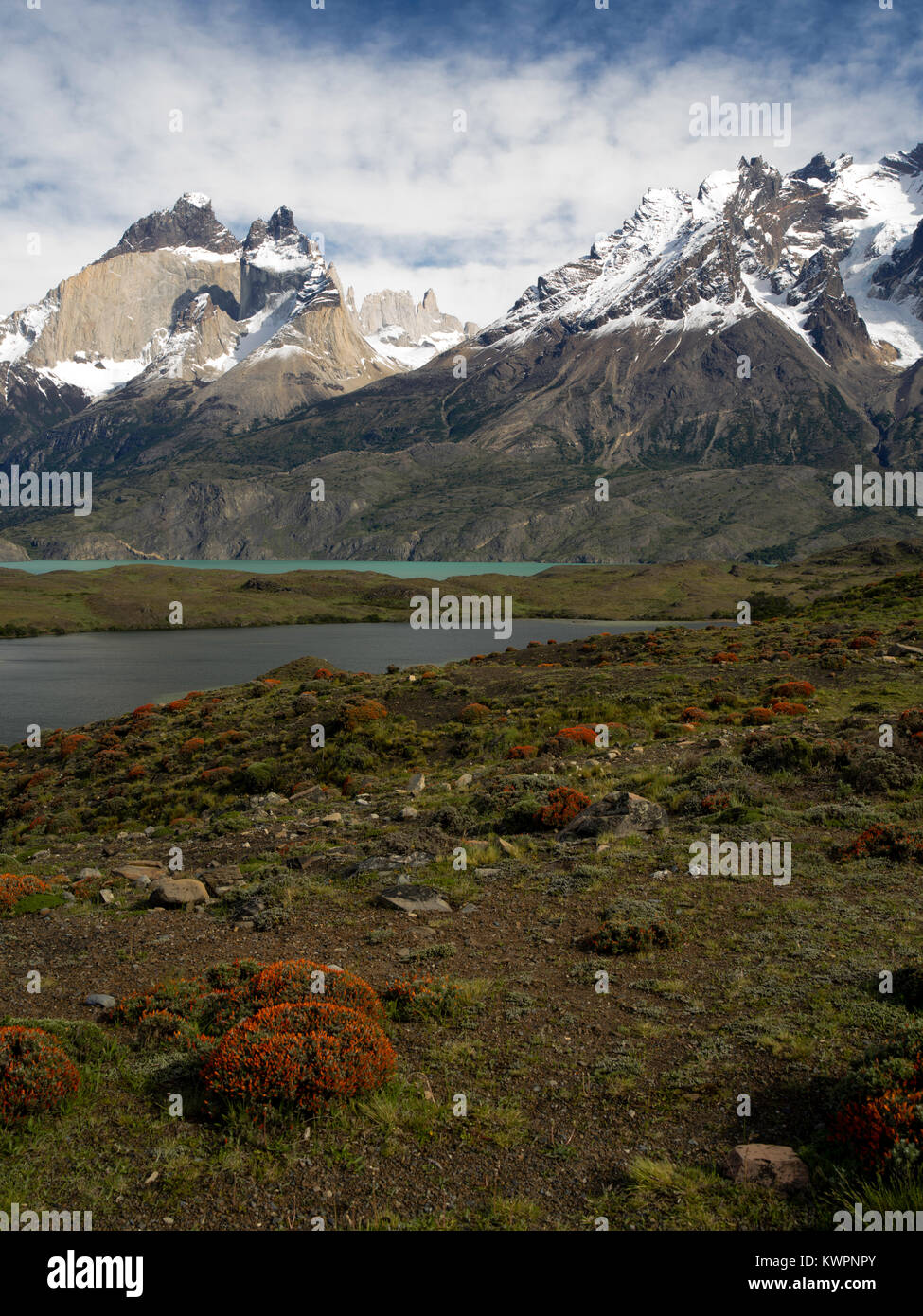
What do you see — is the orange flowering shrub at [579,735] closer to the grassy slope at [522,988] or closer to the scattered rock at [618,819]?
the grassy slope at [522,988]

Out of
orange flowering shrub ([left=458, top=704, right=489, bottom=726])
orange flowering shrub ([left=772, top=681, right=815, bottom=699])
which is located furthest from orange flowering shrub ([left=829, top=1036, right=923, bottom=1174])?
orange flowering shrub ([left=458, top=704, right=489, bottom=726])

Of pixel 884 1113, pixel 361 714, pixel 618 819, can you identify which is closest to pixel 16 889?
pixel 618 819

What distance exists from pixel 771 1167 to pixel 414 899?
8704 millimetres

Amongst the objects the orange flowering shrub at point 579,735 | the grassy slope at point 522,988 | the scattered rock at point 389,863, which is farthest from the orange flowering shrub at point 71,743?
the scattered rock at point 389,863

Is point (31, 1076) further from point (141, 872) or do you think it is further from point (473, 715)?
point (473, 715)

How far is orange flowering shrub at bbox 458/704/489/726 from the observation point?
37.5 m

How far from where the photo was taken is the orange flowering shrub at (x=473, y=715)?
37500 mm

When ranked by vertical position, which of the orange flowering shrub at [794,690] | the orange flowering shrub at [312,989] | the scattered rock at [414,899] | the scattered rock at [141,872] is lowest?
the scattered rock at [141,872]

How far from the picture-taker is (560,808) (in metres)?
19.9

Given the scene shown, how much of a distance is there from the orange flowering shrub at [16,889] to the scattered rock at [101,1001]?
20.1 feet

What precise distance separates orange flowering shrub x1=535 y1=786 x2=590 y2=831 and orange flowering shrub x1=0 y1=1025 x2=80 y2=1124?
1269 cm

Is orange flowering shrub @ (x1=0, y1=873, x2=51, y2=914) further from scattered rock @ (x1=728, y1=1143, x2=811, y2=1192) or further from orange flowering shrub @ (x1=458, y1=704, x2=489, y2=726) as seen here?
orange flowering shrub @ (x1=458, y1=704, x2=489, y2=726)
